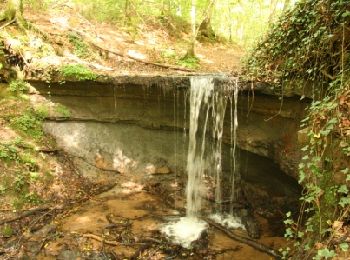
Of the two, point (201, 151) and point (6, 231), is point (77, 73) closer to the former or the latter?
point (201, 151)

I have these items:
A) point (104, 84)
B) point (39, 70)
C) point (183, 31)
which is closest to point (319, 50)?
point (104, 84)

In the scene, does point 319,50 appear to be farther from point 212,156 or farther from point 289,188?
point 212,156

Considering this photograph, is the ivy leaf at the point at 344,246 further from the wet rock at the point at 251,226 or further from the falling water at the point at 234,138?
the falling water at the point at 234,138

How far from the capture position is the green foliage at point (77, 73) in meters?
8.97

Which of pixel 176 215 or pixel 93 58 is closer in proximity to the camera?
pixel 176 215

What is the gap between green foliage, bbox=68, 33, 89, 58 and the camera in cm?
1085

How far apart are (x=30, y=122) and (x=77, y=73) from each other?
75.5 inches

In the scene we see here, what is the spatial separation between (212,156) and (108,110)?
3347 millimetres

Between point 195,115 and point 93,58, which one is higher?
point 93,58

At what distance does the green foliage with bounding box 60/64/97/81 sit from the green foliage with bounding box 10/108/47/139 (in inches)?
54.6

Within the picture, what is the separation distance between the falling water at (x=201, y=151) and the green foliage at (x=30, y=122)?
14.0 ft

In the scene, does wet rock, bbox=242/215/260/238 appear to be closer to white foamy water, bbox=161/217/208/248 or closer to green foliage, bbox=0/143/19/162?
white foamy water, bbox=161/217/208/248

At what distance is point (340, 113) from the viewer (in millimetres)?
4273

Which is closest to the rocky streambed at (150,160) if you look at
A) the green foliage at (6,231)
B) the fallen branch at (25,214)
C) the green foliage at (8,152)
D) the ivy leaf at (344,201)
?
the fallen branch at (25,214)
